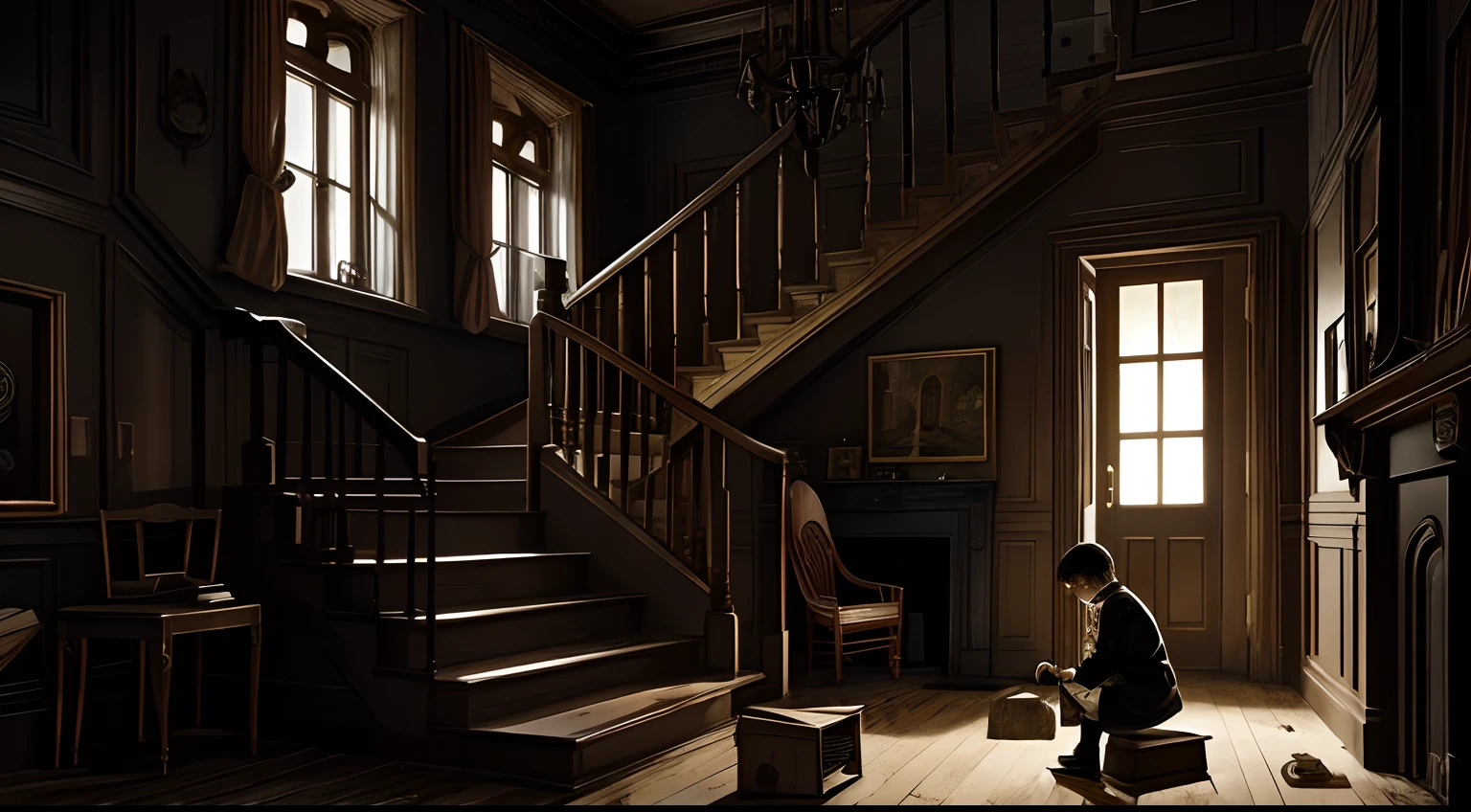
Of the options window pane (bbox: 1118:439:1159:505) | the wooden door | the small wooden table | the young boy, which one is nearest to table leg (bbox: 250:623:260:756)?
the small wooden table

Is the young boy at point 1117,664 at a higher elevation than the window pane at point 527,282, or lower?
lower

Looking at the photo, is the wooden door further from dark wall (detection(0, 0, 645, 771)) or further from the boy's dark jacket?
dark wall (detection(0, 0, 645, 771))

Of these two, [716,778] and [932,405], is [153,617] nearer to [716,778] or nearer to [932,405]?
[716,778]

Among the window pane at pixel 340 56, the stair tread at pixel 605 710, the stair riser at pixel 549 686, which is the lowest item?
the stair tread at pixel 605 710

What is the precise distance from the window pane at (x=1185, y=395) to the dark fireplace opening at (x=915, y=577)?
1.54m

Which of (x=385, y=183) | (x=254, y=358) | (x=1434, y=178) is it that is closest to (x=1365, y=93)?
(x=1434, y=178)

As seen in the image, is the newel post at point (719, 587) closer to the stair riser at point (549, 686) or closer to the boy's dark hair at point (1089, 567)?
the stair riser at point (549, 686)

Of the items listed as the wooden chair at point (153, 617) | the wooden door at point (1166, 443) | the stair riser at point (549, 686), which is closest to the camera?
the wooden chair at point (153, 617)

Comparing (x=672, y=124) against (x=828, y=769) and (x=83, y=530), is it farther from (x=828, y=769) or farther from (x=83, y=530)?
(x=828, y=769)

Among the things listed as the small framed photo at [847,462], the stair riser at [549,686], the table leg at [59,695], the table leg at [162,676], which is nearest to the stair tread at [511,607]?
the stair riser at [549,686]

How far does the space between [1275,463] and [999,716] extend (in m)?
2.46

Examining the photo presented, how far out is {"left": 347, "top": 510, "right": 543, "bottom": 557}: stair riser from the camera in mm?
4906

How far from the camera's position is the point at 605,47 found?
8.41 meters

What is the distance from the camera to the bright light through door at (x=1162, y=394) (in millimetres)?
6613
